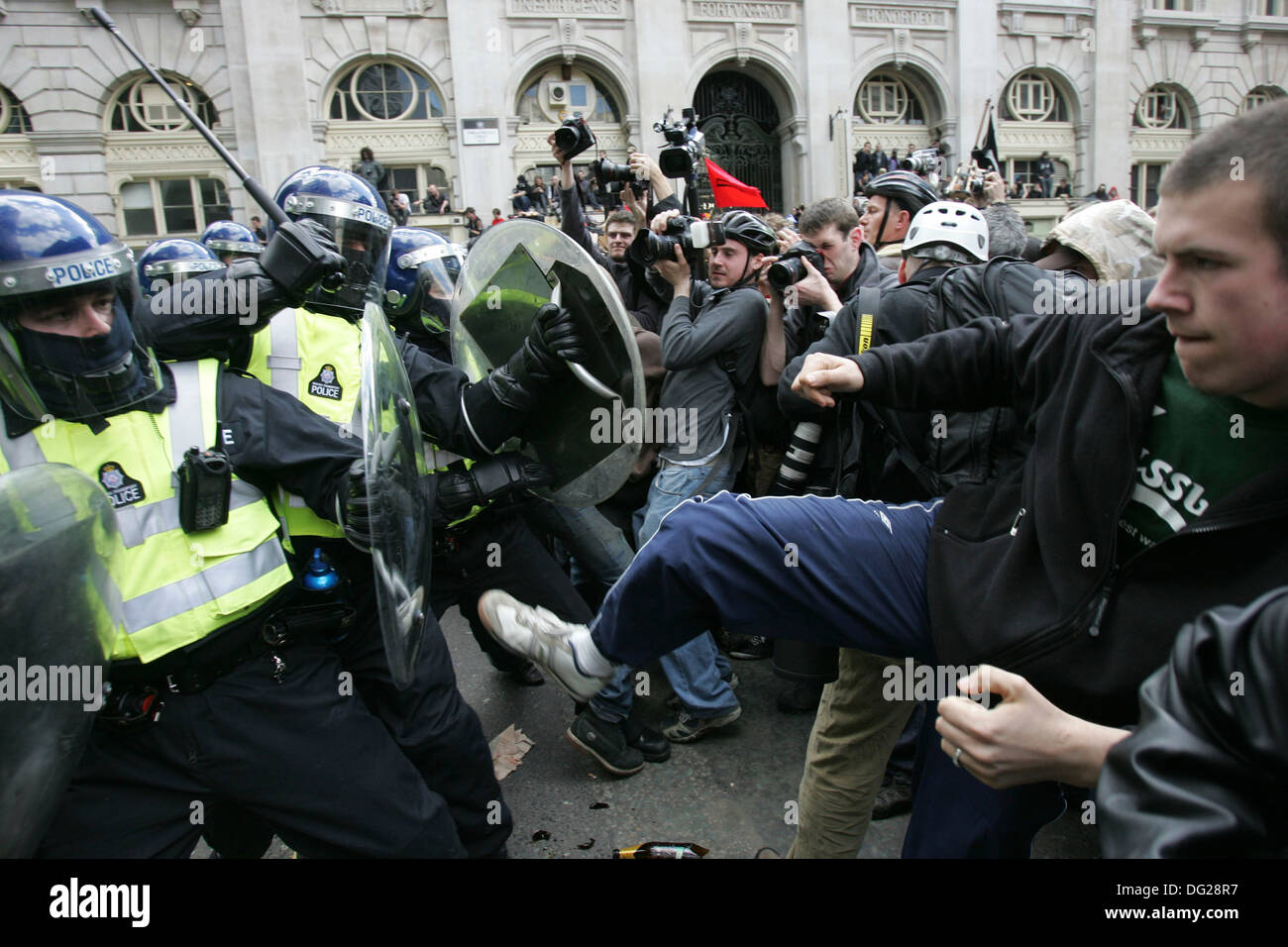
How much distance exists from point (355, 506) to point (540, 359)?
72 cm

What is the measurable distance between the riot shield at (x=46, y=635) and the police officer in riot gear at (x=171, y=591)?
5.9 inches

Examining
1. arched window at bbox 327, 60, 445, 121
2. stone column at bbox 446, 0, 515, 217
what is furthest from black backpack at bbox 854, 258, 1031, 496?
arched window at bbox 327, 60, 445, 121

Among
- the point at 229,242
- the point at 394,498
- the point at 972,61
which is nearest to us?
the point at 394,498

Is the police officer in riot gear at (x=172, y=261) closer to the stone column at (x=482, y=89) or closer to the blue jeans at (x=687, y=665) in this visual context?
the blue jeans at (x=687, y=665)

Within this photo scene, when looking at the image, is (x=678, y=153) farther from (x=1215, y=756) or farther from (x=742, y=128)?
→ (x=742, y=128)

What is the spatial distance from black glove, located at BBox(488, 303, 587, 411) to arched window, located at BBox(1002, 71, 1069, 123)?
2367 cm

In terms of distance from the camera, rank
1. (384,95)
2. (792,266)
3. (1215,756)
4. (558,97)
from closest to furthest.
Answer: (1215,756), (792,266), (384,95), (558,97)

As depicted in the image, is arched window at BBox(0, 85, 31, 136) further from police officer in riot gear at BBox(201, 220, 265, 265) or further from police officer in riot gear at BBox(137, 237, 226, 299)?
police officer in riot gear at BBox(137, 237, 226, 299)

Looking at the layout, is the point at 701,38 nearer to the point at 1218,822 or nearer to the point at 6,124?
the point at 6,124

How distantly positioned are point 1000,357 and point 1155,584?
640 mm

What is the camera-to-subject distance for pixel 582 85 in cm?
1880

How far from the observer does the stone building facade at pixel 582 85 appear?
16.6 m

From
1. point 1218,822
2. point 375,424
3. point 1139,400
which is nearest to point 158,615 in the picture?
point 375,424

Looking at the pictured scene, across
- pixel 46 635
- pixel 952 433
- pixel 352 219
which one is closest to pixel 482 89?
pixel 352 219
